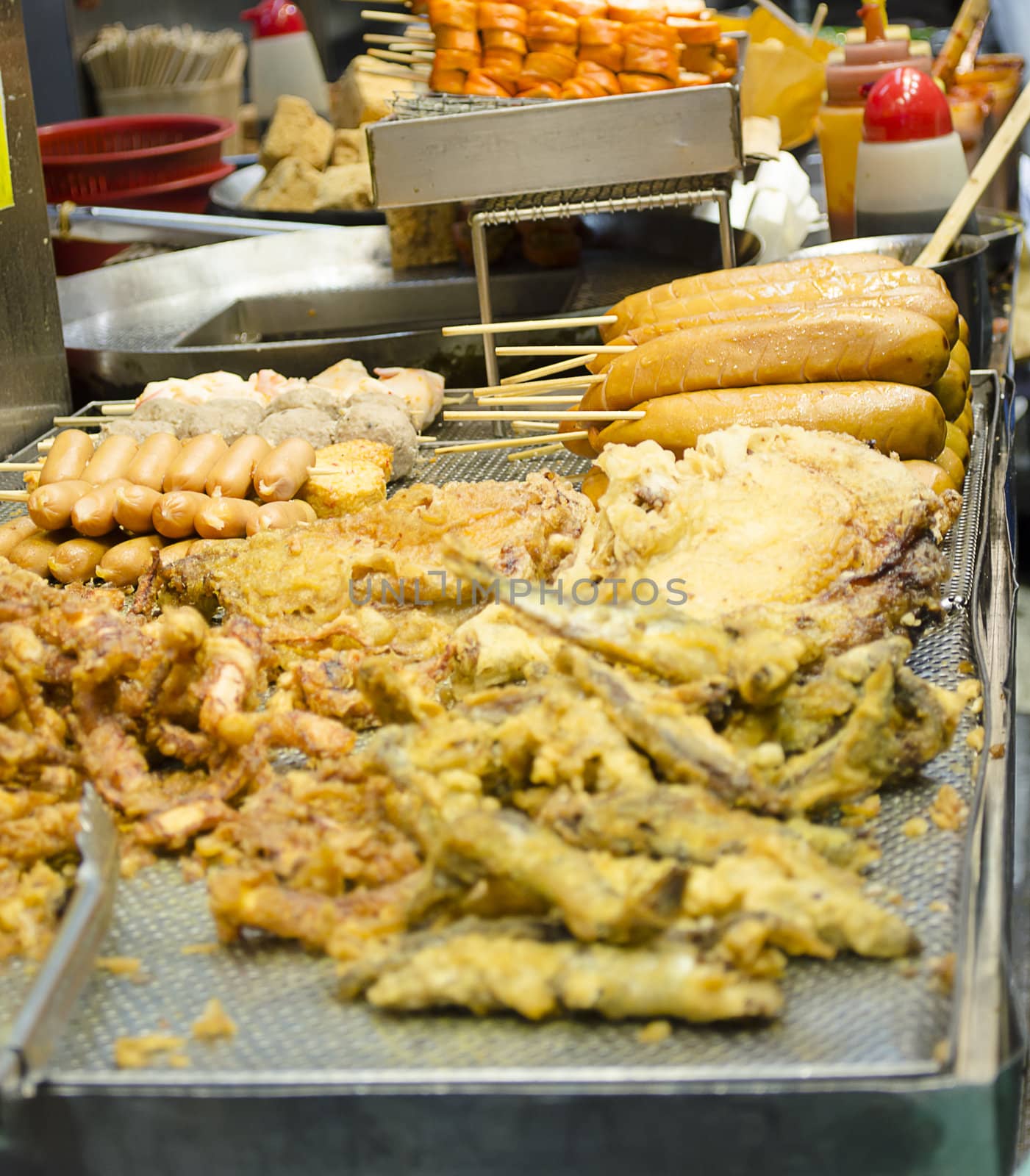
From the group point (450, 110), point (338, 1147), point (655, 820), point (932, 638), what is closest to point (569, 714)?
point (655, 820)

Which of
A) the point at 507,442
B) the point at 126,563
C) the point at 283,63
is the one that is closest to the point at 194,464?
the point at 126,563

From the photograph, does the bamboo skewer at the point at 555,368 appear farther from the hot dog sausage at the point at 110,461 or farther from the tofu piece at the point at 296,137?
the tofu piece at the point at 296,137

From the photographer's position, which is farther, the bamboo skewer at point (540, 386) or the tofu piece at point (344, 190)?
the tofu piece at point (344, 190)

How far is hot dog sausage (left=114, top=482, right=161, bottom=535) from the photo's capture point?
2.81 meters

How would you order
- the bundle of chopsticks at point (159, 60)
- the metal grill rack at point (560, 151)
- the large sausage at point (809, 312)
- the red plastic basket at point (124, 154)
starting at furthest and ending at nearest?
the bundle of chopsticks at point (159, 60) < the red plastic basket at point (124, 154) < the metal grill rack at point (560, 151) < the large sausage at point (809, 312)

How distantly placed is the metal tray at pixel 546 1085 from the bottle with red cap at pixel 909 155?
3.33 metres

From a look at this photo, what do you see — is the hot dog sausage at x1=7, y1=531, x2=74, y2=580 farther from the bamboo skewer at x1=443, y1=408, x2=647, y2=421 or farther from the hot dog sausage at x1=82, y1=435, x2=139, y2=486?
the bamboo skewer at x1=443, y1=408, x2=647, y2=421

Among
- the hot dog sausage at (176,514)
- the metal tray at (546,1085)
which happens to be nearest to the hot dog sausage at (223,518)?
the hot dog sausage at (176,514)

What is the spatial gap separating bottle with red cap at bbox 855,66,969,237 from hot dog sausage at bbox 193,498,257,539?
271 cm

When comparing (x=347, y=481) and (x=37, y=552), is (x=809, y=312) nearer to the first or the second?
(x=347, y=481)

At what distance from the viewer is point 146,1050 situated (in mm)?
1461

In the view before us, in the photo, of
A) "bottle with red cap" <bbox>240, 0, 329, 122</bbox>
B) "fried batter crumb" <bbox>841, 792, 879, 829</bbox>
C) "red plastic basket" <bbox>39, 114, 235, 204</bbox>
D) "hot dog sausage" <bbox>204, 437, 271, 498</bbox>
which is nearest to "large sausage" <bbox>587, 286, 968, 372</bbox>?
"hot dog sausage" <bbox>204, 437, 271, 498</bbox>

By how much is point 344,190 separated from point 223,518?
3.67 m

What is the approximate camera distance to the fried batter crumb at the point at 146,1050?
1438mm
